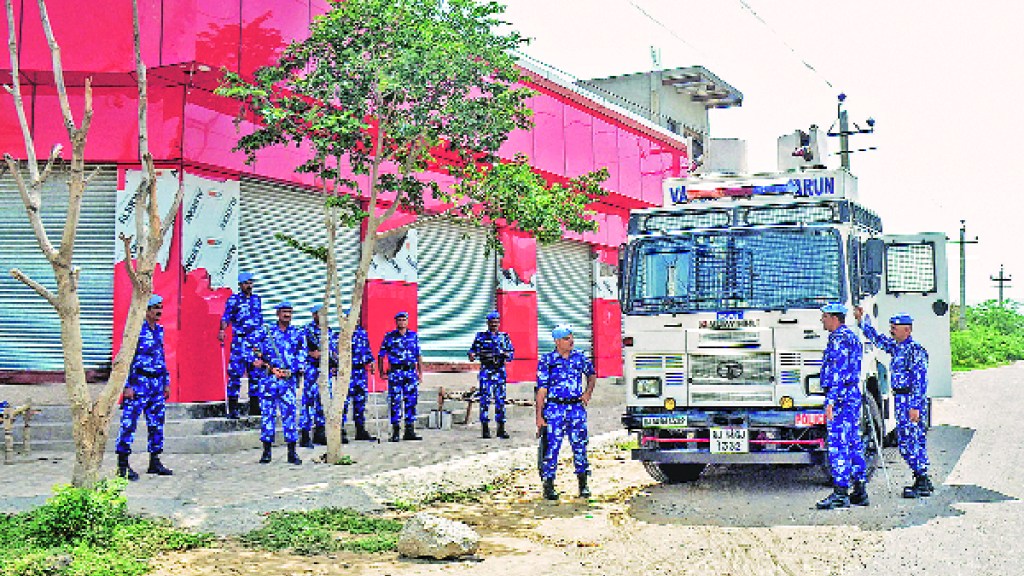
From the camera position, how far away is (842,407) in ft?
29.2

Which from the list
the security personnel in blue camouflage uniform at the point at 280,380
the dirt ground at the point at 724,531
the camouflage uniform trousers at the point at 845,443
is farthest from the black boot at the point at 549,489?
the security personnel in blue camouflage uniform at the point at 280,380

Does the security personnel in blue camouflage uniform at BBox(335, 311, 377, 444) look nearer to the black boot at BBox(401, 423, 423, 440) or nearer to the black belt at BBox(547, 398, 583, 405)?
the black boot at BBox(401, 423, 423, 440)

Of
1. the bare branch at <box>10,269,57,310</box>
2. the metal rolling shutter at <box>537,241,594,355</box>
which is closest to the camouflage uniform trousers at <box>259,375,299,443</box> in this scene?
the bare branch at <box>10,269,57,310</box>

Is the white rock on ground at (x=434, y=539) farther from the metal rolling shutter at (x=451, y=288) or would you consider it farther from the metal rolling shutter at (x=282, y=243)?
the metal rolling shutter at (x=451, y=288)

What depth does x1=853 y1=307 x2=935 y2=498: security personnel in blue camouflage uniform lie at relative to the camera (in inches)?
Answer: 371

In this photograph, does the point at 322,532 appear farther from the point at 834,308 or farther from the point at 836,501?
the point at 834,308

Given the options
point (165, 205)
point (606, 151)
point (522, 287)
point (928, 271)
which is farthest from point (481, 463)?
point (606, 151)

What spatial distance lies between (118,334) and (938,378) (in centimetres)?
1160

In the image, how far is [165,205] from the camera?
1334cm

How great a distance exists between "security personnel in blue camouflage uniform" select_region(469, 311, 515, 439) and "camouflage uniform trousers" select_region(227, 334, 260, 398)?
341 centimetres

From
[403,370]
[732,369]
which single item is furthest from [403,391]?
[732,369]

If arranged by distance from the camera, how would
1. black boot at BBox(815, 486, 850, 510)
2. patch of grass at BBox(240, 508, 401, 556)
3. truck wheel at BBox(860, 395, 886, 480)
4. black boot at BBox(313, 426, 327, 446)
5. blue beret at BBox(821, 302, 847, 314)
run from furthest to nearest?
black boot at BBox(313, 426, 327, 446)
truck wheel at BBox(860, 395, 886, 480)
blue beret at BBox(821, 302, 847, 314)
black boot at BBox(815, 486, 850, 510)
patch of grass at BBox(240, 508, 401, 556)

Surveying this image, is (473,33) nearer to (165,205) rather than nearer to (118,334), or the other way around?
(165,205)

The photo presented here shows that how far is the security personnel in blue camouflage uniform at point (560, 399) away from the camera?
32.1 feet
